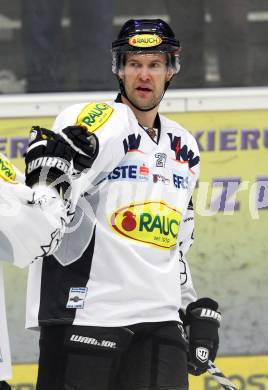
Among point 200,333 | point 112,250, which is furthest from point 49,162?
point 200,333

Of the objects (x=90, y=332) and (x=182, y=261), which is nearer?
(x=90, y=332)

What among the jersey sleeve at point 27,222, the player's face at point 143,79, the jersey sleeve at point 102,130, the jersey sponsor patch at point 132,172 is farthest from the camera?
the player's face at point 143,79

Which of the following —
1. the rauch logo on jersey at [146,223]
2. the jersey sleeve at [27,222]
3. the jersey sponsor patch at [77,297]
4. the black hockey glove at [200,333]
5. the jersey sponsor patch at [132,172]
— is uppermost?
the jersey sleeve at [27,222]

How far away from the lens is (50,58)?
5.34 m

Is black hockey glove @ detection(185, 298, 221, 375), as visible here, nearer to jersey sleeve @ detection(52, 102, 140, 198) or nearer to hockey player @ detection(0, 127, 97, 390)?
jersey sleeve @ detection(52, 102, 140, 198)

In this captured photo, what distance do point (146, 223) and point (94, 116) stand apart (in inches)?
14.3

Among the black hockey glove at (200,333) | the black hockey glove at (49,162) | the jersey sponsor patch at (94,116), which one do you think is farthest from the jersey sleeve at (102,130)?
the black hockey glove at (200,333)

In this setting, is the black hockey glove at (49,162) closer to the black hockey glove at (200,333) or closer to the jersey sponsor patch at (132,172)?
the jersey sponsor patch at (132,172)

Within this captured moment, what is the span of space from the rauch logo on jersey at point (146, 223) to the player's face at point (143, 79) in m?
0.36

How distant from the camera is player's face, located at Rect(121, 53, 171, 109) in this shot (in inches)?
154

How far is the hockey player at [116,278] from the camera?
12.1 ft

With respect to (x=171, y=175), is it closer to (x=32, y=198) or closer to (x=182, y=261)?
(x=182, y=261)

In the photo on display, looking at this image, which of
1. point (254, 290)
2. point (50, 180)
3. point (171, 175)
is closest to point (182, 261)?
point (171, 175)

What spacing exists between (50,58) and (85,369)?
2.00m
